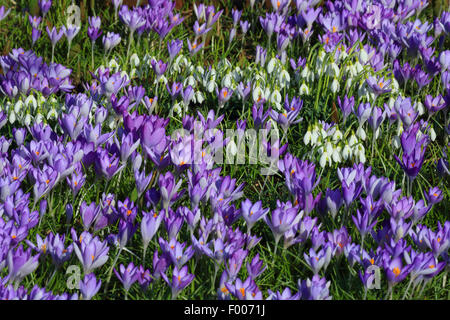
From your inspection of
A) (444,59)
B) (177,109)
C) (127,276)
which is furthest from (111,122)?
(444,59)

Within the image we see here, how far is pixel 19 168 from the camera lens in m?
3.58

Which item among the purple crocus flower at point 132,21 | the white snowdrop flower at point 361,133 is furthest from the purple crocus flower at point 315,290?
the purple crocus flower at point 132,21

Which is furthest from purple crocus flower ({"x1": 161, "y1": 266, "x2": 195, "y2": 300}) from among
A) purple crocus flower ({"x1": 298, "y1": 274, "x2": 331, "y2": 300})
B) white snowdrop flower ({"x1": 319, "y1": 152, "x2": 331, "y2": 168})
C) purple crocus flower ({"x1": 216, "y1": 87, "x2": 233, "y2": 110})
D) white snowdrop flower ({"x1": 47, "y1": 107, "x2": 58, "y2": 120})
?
white snowdrop flower ({"x1": 47, "y1": 107, "x2": 58, "y2": 120})

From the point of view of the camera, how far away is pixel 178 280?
289 cm

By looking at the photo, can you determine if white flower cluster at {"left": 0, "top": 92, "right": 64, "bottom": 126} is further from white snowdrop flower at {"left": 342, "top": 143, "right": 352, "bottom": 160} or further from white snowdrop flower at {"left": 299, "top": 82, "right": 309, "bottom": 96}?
white snowdrop flower at {"left": 342, "top": 143, "right": 352, "bottom": 160}

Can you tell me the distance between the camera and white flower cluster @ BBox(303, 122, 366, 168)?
3.91 metres

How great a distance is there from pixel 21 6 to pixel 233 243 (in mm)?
3936

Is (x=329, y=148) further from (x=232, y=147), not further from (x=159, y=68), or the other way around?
(x=159, y=68)

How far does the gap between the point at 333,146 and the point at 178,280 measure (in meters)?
1.46

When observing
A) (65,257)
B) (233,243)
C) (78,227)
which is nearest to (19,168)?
(78,227)

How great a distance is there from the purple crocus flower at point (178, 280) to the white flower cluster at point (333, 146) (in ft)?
4.26

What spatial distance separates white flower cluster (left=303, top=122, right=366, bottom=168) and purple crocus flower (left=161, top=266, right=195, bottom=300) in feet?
4.26

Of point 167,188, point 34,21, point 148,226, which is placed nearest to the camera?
point 148,226
